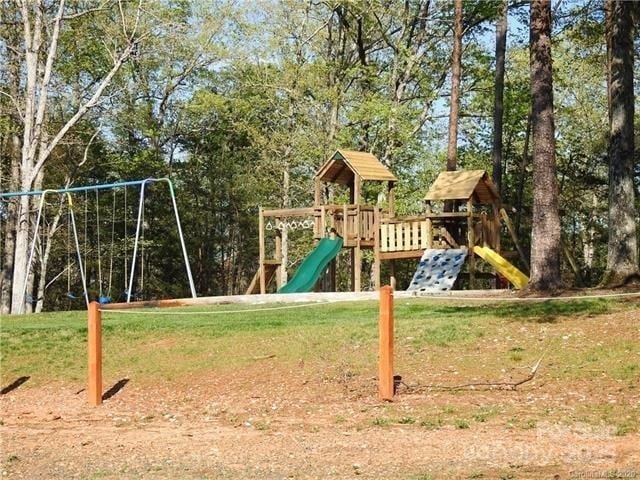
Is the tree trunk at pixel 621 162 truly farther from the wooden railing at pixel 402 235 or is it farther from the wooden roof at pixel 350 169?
the wooden roof at pixel 350 169

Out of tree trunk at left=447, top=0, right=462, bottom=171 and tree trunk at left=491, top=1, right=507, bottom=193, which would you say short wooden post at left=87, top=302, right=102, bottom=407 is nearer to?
tree trunk at left=447, top=0, right=462, bottom=171

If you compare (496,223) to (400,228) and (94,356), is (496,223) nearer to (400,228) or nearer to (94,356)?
(400,228)

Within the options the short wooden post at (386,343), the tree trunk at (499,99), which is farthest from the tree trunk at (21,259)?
the short wooden post at (386,343)

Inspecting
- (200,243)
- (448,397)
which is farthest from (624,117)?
(200,243)

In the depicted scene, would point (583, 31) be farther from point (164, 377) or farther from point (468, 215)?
point (164, 377)

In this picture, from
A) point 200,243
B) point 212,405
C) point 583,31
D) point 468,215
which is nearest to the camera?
point 212,405

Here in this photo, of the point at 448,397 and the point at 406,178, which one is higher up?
the point at 406,178

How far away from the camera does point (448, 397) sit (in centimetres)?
859

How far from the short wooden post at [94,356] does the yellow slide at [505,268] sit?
10902 millimetres

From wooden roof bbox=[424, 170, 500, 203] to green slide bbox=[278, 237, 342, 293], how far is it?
2.71m

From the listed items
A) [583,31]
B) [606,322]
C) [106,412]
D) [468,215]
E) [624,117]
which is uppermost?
[583,31]

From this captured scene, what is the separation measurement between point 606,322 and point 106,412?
20.8ft

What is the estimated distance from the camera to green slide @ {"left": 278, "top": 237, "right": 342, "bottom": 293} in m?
19.9

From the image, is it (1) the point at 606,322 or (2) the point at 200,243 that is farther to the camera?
(2) the point at 200,243
